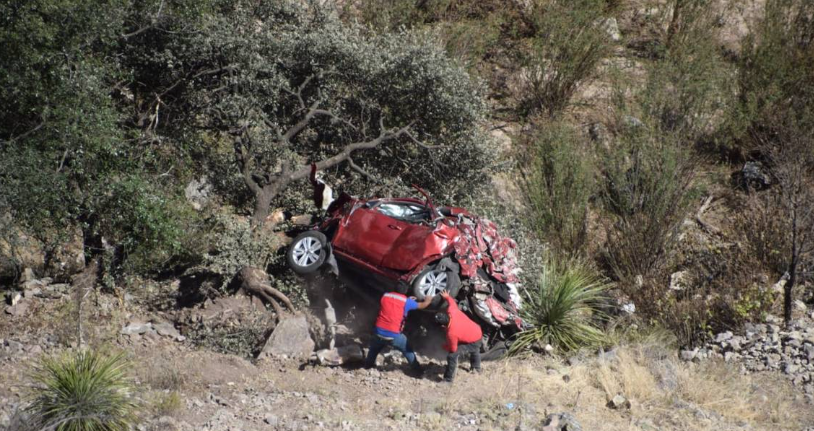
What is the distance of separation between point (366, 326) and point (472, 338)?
6.83 ft

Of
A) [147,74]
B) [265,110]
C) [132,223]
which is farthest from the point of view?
[265,110]

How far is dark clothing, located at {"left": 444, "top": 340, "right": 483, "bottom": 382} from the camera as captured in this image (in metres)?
9.11

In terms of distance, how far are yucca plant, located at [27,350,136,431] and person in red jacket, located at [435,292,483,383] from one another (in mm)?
3524

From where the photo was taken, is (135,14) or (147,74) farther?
(147,74)

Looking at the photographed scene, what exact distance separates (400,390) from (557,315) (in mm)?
2933

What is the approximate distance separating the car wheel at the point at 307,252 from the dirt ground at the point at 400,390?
1.30 metres

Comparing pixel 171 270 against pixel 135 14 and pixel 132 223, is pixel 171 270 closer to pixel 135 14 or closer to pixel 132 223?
pixel 132 223

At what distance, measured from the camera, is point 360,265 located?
10.1m

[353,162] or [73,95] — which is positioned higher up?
[73,95]

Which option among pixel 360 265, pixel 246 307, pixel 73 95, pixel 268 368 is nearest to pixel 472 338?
pixel 360 265

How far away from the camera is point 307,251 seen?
10.3 metres

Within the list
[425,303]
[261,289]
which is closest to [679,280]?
[425,303]

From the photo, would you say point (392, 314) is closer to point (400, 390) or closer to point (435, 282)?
point (400, 390)

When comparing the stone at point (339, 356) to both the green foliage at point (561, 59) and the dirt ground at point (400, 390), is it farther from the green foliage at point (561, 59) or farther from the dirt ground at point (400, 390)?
the green foliage at point (561, 59)
